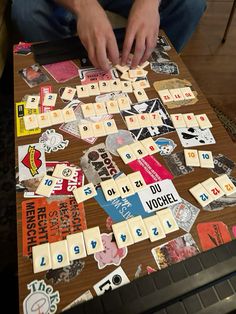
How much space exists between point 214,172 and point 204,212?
0.10 meters

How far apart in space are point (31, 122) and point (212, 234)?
0.47 metres

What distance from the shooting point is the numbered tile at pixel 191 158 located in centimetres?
64

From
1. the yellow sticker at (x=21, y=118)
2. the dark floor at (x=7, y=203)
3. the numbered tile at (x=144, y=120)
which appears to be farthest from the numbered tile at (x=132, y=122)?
the dark floor at (x=7, y=203)

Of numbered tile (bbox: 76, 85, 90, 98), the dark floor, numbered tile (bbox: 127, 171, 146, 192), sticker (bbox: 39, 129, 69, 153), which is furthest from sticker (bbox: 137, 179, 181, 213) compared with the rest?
the dark floor

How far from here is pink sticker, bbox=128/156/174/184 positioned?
0.62 m

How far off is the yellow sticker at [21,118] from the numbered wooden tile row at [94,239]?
0.28 m

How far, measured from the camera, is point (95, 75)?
824mm

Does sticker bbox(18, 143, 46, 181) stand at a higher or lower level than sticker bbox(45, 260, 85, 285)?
higher

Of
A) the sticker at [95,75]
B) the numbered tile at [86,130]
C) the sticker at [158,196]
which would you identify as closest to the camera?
the sticker at [158,196]

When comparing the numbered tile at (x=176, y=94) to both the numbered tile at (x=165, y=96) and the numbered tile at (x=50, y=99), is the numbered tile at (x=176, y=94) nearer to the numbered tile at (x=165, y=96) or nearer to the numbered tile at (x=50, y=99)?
the numbered tile at (x=165, y=96)

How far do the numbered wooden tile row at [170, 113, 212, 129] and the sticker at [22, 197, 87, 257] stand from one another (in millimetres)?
304

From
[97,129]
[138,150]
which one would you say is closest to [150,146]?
[138,150]

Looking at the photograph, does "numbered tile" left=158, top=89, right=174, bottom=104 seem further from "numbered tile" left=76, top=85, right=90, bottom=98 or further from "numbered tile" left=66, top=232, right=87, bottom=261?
"numbered tile" left=66, top=232, right=87, bottom=261

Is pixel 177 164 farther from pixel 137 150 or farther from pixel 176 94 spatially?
pixel 176 94
